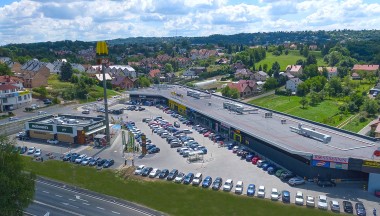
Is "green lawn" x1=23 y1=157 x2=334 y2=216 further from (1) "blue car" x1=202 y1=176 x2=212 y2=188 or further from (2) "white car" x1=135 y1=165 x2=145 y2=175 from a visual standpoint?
(2) "white car" x1=135 y1=165 x2=145 y2=175

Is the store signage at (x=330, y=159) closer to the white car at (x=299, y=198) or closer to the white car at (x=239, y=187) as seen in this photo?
the white car at (x=299, y=198)

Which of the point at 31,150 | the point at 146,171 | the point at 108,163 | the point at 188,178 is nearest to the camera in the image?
the point at 188,178

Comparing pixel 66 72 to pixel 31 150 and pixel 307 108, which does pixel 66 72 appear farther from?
pixel 307 108

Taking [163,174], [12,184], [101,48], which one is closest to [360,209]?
[163,174]

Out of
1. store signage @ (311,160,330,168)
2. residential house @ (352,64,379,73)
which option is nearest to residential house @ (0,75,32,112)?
store signage @ (311,160,330,168)

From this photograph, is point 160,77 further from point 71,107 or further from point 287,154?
point 287,154

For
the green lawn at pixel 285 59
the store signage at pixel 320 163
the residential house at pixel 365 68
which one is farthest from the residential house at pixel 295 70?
the store signage at pixel 320 163
